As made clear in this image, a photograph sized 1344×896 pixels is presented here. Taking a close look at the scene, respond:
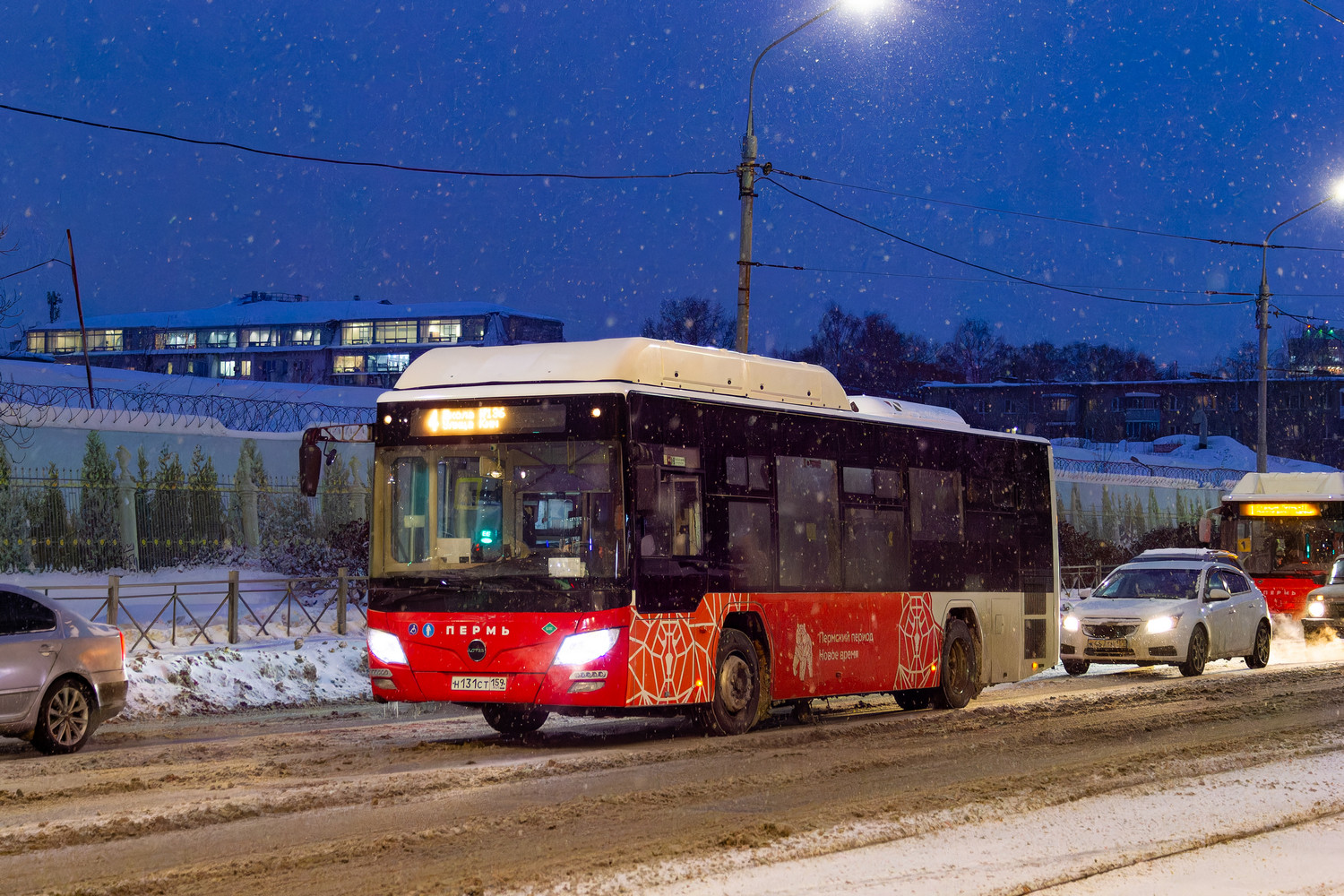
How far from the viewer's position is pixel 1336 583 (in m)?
31.7

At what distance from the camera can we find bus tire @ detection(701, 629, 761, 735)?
14266 mm

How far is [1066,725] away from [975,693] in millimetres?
3237

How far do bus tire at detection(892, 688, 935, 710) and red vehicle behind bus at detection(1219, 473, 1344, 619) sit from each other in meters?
17.0

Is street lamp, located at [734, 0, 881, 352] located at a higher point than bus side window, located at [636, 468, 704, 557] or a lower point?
higher

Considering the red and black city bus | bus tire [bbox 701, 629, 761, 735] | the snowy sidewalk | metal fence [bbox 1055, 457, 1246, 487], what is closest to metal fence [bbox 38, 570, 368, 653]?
the red and black city bus

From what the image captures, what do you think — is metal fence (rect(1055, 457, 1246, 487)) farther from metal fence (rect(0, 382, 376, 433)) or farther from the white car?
the white car

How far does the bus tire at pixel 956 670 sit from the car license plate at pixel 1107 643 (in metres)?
5.83

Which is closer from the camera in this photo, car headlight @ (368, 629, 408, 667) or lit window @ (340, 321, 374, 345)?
car headlight @ (368, 629, 408, 667)

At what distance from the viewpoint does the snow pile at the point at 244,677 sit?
59.9ft

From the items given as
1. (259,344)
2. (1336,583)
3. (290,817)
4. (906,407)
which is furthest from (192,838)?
(259,344)

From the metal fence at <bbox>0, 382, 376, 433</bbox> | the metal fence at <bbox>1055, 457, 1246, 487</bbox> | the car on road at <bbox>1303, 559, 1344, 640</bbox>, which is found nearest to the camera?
the car on road at <bbox>1303, 559, 1344, 640</bbox>

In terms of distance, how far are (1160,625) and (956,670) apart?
21.6ft

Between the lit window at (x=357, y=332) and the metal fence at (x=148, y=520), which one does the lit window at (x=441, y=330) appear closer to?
the lit window at (x=357, y=332)

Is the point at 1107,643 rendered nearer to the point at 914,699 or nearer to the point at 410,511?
the point at 914,699
